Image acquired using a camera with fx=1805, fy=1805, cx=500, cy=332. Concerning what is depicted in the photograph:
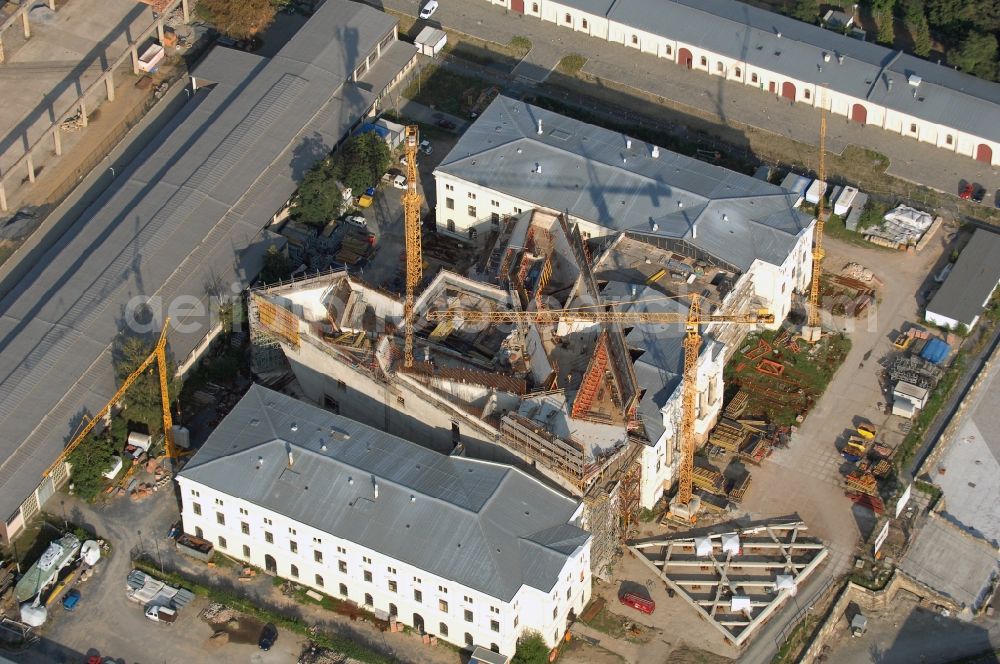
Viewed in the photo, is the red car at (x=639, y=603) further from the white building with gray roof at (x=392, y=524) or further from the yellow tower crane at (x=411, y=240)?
the yellow tower crane at (x=411, y=240)

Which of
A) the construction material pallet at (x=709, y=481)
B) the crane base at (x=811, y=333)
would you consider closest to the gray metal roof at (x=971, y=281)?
the crane base at (x=811, y=333)

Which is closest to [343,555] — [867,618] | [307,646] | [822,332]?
[307,646]

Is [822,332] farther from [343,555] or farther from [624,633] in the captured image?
[343,555]

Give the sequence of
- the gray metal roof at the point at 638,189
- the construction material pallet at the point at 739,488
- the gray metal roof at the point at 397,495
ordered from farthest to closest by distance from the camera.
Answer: the gray metal roof at the point at 638,189
the construction material pallet at the point at 739,488
the gray metal roof at the point at 397,495

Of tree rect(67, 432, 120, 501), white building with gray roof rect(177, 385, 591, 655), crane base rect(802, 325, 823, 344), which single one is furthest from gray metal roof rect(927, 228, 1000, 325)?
tree rect(67, 432, 120, 501)

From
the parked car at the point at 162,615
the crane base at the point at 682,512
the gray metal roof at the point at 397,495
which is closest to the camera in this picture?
the gray metal roof at the point at 397,495

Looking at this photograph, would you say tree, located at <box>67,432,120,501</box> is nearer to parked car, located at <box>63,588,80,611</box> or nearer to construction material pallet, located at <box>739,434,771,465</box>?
parked car, located at <box>63,588,80,611</box>
